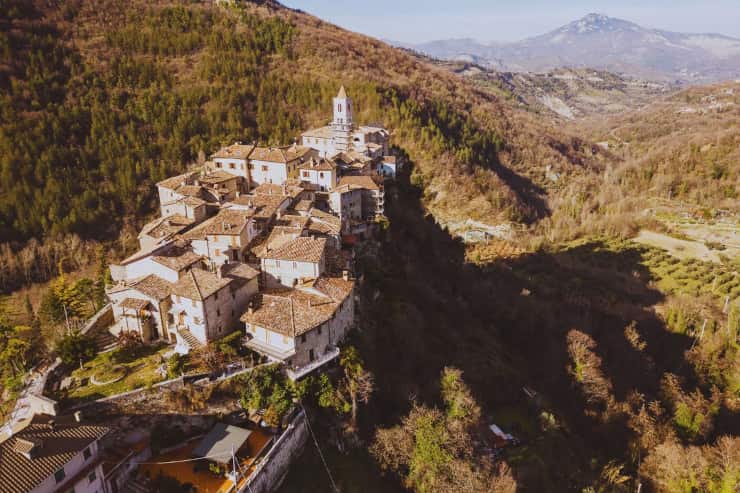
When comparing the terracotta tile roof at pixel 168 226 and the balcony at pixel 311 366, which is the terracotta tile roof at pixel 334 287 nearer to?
the balcony at pixel 311 366

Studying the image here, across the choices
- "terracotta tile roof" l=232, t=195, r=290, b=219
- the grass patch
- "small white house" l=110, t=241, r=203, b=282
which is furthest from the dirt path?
the grass patch

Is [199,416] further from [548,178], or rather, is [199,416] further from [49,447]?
[548,178]

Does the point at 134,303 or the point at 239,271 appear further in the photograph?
the point at 239,271

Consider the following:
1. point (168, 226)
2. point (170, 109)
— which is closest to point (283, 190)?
point (168, 226)

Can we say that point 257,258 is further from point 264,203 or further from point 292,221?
point 264,203

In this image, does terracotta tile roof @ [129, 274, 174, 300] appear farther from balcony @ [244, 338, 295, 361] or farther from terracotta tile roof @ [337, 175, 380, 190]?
terracotta tile roof @ [337, 175, 380, 190]
